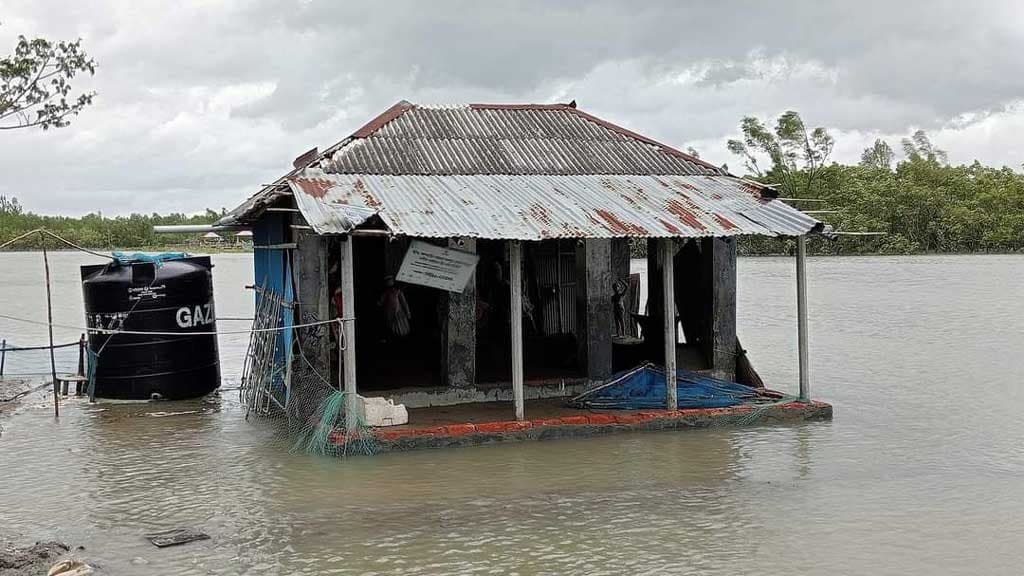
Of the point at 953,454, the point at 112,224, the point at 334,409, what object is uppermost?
the point at 112,224

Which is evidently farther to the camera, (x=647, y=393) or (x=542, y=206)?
(x=647, y=393)

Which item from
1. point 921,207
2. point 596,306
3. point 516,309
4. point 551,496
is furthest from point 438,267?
point 921,207

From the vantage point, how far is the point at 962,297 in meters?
30.0

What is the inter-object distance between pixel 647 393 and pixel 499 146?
375cm

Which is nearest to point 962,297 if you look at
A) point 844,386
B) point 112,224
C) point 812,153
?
point 844,386

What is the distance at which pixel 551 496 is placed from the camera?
8734 millimetres

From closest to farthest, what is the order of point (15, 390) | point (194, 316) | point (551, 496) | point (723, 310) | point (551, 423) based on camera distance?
point (551, 496)
point (551, 423)
point (723, 310)
point (194, 316)
point (15, 390)

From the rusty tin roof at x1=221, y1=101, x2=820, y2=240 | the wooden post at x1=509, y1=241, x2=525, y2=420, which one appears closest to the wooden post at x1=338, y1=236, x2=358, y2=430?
the rusty tin roof at x1=221, y1=101, x2=820, y2=240

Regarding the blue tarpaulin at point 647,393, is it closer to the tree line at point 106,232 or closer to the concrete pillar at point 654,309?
the concrete pillar at point 654,309

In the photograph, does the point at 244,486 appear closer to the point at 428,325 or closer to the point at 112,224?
the point at 428,325

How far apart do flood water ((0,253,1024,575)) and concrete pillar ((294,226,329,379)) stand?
1.14 m

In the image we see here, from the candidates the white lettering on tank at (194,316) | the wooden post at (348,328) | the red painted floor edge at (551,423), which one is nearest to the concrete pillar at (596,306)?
the red painted floor edge at (551,423)

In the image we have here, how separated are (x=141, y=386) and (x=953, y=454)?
32.9 feet

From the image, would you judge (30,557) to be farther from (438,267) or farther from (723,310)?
(723,310)
